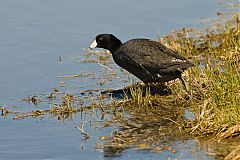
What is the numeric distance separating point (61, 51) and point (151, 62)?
2.54 meters

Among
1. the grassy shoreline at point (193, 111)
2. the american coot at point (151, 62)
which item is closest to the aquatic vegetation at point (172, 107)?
the grassy shoreline at point (193, 111)

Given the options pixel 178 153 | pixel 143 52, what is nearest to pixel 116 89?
pixel 143 52

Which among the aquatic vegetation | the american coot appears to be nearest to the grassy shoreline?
the aquatic vegetation

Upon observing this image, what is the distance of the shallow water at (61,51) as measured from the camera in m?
7.54

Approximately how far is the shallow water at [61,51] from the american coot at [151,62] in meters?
0.63

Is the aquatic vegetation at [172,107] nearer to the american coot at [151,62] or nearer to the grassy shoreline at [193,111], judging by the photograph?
the grassy shoreline at [193,111]

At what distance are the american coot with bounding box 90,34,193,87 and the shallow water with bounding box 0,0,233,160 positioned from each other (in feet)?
2.06

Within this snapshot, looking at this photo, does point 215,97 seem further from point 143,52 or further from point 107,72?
point 107,72

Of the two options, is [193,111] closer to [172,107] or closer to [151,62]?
[172,107]

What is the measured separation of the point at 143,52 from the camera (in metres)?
9.63

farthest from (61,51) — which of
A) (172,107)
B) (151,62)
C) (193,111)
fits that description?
(193,111)

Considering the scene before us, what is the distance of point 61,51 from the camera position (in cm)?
1177

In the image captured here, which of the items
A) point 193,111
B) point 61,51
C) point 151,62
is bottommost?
point 193,111

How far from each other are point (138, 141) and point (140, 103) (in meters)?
1.58
